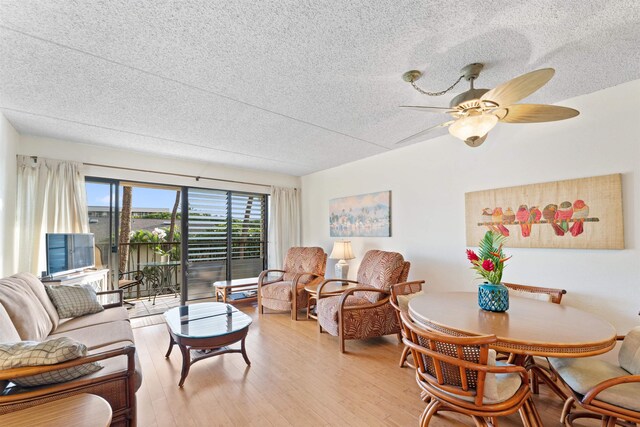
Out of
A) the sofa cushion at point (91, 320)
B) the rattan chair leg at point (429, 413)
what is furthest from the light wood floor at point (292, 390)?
the sofa cushion at point (91, 320)

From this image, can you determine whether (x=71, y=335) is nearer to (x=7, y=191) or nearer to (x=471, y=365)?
(x=7, y=191)

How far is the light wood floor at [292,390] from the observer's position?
191cm

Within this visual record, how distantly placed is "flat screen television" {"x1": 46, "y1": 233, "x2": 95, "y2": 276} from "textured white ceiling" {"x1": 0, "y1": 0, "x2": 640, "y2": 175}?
1281 mm

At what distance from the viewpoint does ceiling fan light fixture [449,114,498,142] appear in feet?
5.92

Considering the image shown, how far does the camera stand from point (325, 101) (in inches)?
100

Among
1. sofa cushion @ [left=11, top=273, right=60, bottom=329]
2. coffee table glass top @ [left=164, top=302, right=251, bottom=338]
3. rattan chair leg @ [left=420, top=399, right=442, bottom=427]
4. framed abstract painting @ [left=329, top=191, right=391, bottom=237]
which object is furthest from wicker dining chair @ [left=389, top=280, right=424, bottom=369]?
sofa cushion @ [left=11, top=273, right=60, bottom=329]

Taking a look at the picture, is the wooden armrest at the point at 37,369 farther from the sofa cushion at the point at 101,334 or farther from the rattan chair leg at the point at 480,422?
the rattan chair leg at the point at 480,422

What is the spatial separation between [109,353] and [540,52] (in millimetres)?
3245

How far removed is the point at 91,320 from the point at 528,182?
4425mm

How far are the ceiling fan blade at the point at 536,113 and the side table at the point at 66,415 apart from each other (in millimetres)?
2684

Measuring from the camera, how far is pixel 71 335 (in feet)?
7.30

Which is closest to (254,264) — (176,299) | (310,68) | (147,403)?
(176,299)

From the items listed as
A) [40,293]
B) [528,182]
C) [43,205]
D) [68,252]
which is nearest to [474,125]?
[528,182]

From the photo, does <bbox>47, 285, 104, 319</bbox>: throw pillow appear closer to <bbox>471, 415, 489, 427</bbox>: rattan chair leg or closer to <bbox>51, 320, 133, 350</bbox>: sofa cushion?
<bbox>51, 320, 133, 350</bbox>: sofa cushion
